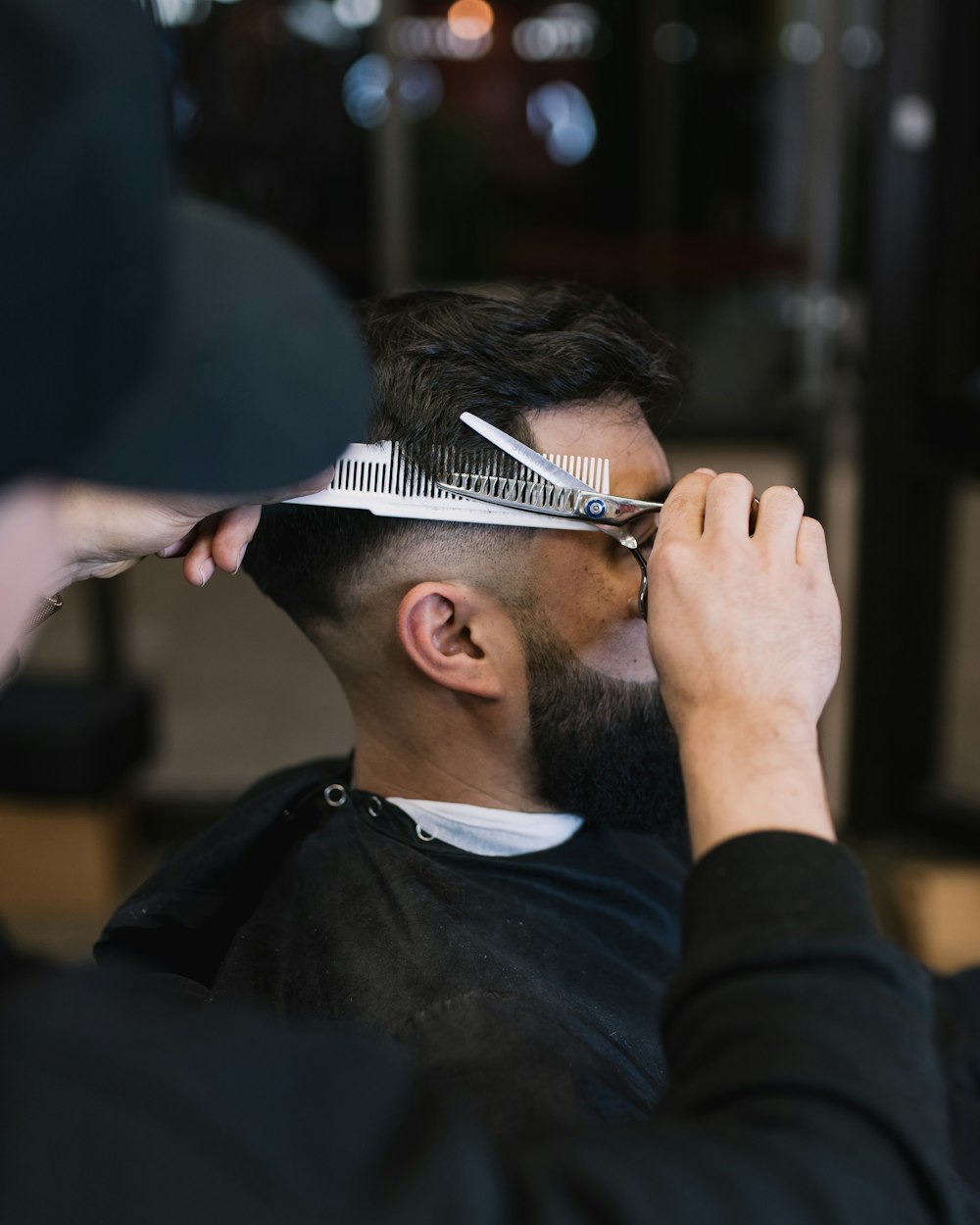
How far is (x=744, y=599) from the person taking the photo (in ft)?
3.05

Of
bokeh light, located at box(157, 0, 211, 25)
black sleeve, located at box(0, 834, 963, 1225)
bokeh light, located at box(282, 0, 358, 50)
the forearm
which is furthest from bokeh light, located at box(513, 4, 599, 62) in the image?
black sleeve, located at box(0, 834, 963, 1225)

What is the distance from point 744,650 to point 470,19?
618cm

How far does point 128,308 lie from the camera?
59 centimetres

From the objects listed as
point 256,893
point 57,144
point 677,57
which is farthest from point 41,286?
point 677,57

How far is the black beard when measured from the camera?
1.26 metres

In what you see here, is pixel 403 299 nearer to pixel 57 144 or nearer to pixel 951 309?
pixel 57 144

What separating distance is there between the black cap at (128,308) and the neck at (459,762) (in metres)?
0.61

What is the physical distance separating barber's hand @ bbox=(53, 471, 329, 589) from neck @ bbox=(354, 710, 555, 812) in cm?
28

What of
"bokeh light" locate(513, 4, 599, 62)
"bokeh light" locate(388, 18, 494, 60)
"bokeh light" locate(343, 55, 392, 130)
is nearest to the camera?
"bokeh light" locate(343, 55, 392, 130)

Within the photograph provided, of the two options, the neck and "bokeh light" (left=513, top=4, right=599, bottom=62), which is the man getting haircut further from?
"bokeh light" (left=513, top=4, right=599, bottom=62)

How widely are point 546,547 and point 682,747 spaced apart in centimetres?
37

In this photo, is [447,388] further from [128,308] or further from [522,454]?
[128,308]

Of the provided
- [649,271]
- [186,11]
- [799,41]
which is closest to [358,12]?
[186,11]

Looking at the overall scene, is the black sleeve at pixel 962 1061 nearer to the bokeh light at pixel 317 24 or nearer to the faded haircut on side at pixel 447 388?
the faded haircut on side at pixel 447 388
